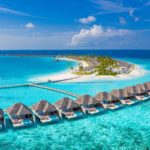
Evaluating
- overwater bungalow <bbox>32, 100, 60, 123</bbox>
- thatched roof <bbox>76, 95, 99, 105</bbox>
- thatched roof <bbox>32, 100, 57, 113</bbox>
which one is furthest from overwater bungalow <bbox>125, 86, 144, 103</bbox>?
thatched roof <bbox>32, 100, 57, 113</bbox>

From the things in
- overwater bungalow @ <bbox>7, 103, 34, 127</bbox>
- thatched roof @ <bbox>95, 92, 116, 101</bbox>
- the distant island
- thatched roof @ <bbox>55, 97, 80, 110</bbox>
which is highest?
the distant island

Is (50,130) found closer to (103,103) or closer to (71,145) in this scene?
(71,145)

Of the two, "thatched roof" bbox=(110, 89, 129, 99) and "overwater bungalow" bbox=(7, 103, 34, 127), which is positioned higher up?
"thatched roof" bbox=(110, 89, 129, 99)

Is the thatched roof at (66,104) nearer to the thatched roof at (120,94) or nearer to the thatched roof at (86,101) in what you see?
the thatched roof at (86,101)

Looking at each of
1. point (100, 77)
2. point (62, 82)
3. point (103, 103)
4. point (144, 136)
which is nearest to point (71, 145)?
point (144, 136)

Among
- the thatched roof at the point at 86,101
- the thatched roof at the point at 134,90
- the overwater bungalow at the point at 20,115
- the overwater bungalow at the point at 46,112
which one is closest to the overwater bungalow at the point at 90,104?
the thatched roof at the point at 86,101

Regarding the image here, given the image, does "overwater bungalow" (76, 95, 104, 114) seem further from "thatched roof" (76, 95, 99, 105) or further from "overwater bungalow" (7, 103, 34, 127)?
"overwater bungalow" (7, 103, 34, 127)
